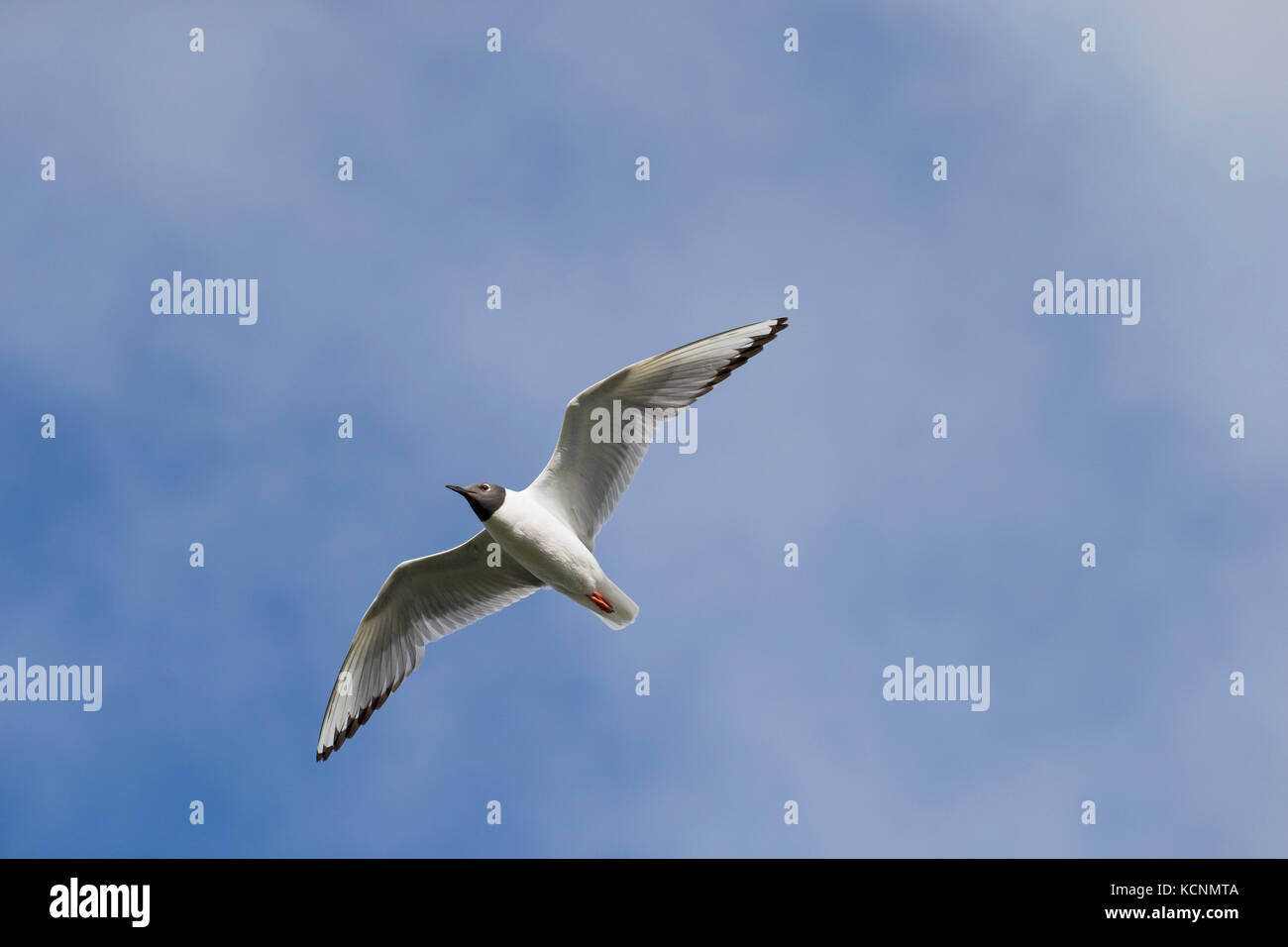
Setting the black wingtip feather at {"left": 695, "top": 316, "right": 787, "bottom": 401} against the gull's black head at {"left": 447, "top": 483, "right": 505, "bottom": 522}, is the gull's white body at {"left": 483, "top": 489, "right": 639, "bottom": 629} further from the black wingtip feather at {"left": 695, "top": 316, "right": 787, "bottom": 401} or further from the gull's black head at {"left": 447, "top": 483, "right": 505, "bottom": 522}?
the black wingtip feather at {"left": 695, "top": 316, "right": 787, "bottom": 401}

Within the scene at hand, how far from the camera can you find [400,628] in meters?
11.0

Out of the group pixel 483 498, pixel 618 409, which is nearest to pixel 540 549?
pixel 483 498

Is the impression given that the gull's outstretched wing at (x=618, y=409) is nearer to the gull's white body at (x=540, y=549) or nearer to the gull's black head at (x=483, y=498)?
the gull's white body at (x=540, y=549)

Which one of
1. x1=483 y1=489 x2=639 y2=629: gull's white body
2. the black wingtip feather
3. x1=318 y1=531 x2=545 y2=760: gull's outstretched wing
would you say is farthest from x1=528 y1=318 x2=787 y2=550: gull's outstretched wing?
x1=318 y1=531 x2=545 y2=760: gull's outstretched wing

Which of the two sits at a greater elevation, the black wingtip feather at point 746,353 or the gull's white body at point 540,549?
the black wingtip feather at point 746,353

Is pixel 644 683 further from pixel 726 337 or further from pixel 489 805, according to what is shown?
pixel 726 337

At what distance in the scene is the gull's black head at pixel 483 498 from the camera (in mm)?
9656

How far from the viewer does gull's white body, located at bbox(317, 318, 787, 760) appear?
955cm

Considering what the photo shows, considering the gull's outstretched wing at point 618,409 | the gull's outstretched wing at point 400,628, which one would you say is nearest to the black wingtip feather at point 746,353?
the gull's outstretched wing at point 618,409

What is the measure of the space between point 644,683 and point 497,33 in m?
5.90

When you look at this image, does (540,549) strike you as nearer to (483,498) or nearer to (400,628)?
(483,498)

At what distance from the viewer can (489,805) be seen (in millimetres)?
10312

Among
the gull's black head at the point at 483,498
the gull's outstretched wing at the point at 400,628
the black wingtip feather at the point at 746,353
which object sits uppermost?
the black wingtip feather at the point at 746,353
